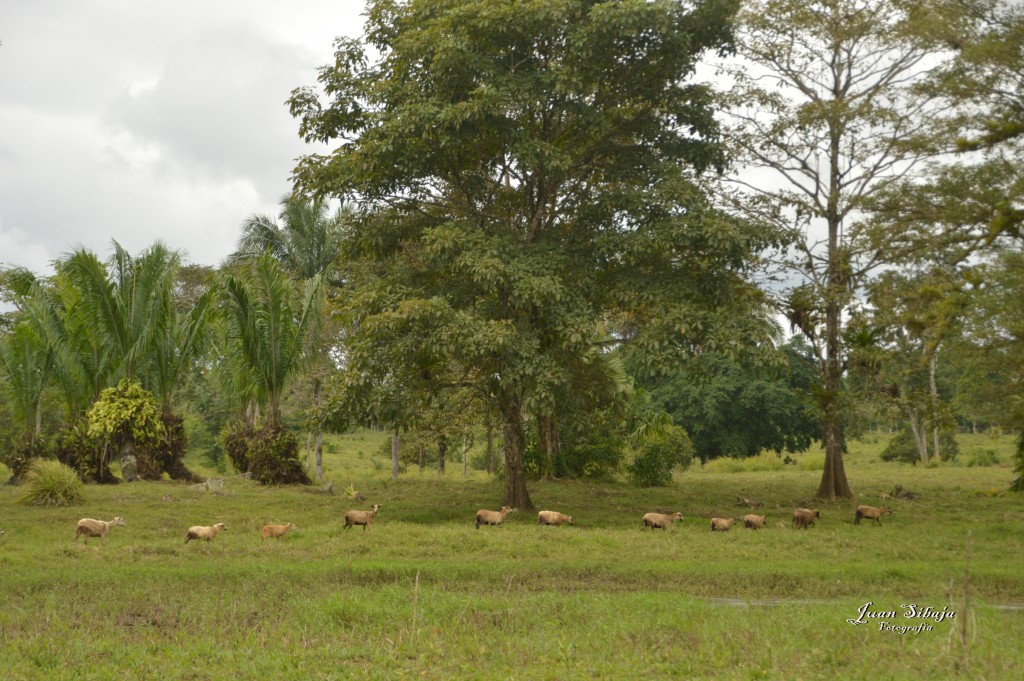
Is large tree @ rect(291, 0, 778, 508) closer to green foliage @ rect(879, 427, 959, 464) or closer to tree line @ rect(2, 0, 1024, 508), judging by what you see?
tree line @ rect(2, 0, 1024, 508)

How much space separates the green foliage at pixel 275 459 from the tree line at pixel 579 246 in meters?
0.06

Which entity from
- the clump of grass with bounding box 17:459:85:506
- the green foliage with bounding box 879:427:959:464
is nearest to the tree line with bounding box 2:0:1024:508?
the clump of grass with bounding box 17:459:85:506

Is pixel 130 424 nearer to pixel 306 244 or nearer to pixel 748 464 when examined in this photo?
pixel 306 244

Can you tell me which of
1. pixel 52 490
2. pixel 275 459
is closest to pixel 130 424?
pixel 275 459

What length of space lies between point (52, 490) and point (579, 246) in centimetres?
1124

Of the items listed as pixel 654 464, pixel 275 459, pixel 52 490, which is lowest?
pixel 52 490

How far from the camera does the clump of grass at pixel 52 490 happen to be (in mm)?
17766

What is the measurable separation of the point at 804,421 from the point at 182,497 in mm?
28514

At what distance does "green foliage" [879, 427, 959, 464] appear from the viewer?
142 ft

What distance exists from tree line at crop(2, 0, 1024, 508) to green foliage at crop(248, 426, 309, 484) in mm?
61

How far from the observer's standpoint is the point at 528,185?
18.7m

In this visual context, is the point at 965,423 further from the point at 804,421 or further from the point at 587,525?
the point at 587,525

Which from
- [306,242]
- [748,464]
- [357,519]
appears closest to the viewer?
[357,519]

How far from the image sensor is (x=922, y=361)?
623 inches
